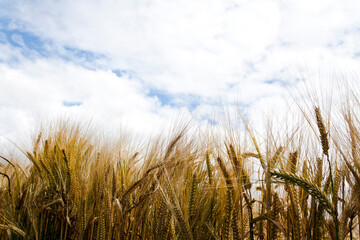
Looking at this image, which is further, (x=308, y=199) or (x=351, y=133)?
(x=308, y=199)

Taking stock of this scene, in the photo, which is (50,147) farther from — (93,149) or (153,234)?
(153,234)

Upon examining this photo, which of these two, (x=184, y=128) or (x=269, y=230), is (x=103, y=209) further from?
(x=269, y=230)

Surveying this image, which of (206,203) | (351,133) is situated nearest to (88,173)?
(206,203)

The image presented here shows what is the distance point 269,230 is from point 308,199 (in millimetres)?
312

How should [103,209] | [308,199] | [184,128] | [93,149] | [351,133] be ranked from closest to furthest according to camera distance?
[351,133], [308,199], [103,209], [184,128], [93,149]

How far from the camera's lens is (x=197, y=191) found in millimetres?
2053

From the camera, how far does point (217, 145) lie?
6.70ft

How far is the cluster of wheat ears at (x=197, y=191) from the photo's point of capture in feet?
5.11

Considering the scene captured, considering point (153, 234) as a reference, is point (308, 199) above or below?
above

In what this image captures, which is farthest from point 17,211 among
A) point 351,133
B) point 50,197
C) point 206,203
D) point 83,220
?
point 351,133

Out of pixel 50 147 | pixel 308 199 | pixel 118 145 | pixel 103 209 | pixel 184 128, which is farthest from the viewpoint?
pixel 50 147

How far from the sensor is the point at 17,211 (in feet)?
8.67

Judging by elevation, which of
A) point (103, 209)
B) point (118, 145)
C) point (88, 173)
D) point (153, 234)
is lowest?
point (153, 234)

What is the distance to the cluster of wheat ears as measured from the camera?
1557 millimetres
